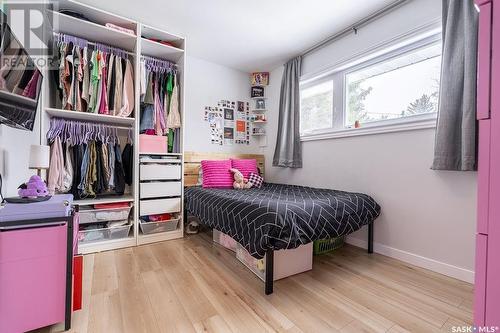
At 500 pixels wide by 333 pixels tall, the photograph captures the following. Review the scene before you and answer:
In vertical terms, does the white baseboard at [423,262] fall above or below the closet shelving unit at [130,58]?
below

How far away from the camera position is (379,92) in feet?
7.42

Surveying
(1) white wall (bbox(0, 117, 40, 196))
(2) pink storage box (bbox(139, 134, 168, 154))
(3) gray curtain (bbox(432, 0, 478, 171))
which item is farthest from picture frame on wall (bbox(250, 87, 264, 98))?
(1) white wall (bbox(0, 117, 40, 196))

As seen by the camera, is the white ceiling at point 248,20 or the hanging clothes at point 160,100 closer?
the white ceiling at point 248,20

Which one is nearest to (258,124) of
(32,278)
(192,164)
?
(192,164)

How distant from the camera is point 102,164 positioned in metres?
2.23

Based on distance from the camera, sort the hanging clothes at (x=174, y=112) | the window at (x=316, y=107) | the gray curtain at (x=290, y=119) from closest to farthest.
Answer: the hanging clothes at (x=174, y=112)
the window at (x=316, y=107)
the gray curtain at (x=290, y=119)

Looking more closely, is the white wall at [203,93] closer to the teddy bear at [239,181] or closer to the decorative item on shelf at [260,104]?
the decorative item on shelf at [260,104]

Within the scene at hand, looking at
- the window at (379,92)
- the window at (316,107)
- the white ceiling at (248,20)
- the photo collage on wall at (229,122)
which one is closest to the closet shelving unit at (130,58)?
the white ceiling at (248,20)

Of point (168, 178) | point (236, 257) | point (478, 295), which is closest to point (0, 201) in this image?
point (168, 178)

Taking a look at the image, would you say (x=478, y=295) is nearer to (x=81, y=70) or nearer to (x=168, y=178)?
(x=168, y=178)

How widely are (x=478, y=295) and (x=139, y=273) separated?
6.33ft

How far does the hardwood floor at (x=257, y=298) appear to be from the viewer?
1173mm

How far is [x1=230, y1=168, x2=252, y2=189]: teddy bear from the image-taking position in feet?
8.39

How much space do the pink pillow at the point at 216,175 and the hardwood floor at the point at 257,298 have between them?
837 millimetres
